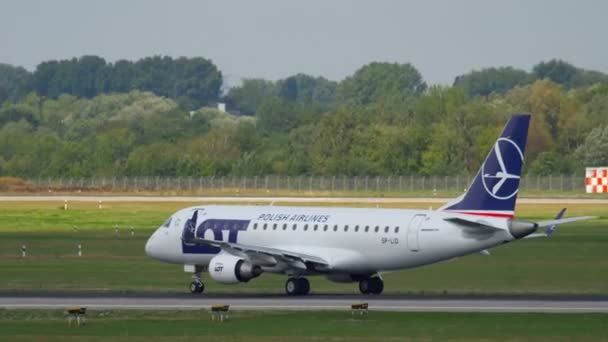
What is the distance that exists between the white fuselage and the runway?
1568 mm

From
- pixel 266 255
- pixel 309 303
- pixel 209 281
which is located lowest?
pixel 209 281

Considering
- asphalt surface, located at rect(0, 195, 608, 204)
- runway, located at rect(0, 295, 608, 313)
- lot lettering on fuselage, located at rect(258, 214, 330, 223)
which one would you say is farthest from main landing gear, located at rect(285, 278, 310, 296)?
asphalt surface, located at rect(0, 195, 608, 204)

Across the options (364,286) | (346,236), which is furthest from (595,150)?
(346,236)

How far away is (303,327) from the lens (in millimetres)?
43469

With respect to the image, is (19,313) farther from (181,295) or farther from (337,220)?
(337,220)

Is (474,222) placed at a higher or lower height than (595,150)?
lower

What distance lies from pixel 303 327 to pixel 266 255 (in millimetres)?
11621

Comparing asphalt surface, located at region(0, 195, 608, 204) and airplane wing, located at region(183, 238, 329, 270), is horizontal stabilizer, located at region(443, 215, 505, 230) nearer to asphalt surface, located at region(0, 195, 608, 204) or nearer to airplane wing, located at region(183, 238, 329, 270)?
airplane wing, located at region(183, 238, 329, 270)

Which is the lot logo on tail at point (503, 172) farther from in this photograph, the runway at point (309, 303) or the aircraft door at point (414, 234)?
the runway at point (309, 303)

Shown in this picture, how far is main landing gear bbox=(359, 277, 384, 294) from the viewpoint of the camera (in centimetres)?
5616

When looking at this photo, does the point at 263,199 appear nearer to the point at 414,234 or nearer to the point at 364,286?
the point at 364,286

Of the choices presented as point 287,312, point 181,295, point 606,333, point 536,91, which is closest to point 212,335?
point 287,312

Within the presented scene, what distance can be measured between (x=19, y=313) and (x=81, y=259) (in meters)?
29.4

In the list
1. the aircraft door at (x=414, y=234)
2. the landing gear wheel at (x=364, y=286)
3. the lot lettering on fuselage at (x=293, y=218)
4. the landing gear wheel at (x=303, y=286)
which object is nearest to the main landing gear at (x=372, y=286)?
the landing gear wheel at (x=364, y=286)
